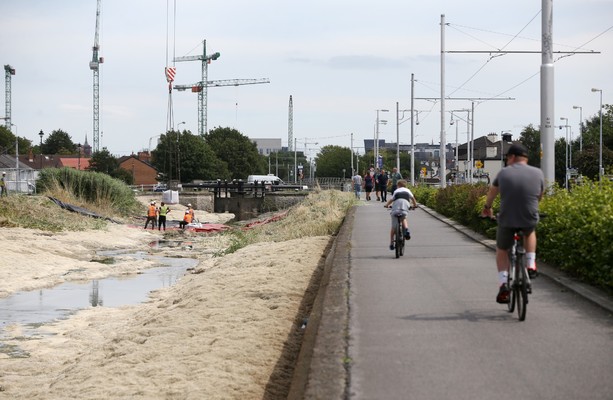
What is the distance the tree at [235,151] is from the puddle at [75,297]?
119 metres

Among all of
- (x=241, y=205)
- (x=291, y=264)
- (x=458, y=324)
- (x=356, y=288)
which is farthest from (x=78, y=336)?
(x=241, y=205)

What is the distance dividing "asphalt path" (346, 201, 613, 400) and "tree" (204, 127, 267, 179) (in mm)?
133635

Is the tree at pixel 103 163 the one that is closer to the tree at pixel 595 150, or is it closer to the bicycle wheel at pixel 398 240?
the tree at pixel 595 150

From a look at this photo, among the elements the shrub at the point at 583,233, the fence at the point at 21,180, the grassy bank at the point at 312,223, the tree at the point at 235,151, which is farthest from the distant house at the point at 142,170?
the shrub at the point at 583,233

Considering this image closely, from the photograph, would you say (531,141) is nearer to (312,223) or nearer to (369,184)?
(369,184)

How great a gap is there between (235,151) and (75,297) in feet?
421

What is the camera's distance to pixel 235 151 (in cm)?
15050

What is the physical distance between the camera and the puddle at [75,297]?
19.0 metres

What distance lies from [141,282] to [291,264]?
8887 mm

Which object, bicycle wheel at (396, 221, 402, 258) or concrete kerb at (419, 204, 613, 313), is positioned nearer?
concrete kerb at (419, 204, 613, 313)

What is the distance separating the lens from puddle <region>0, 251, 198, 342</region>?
19.0 metres

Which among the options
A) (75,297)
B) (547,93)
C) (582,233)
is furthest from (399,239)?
(75,297)

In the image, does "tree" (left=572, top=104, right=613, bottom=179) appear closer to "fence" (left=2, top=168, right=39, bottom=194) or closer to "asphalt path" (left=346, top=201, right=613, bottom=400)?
"fence" (left=2, top=168, right=39, bottom=194)

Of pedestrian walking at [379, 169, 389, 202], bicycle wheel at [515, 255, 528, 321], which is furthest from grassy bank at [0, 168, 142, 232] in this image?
bicycle wheel at [515, 255, 528, 321]
